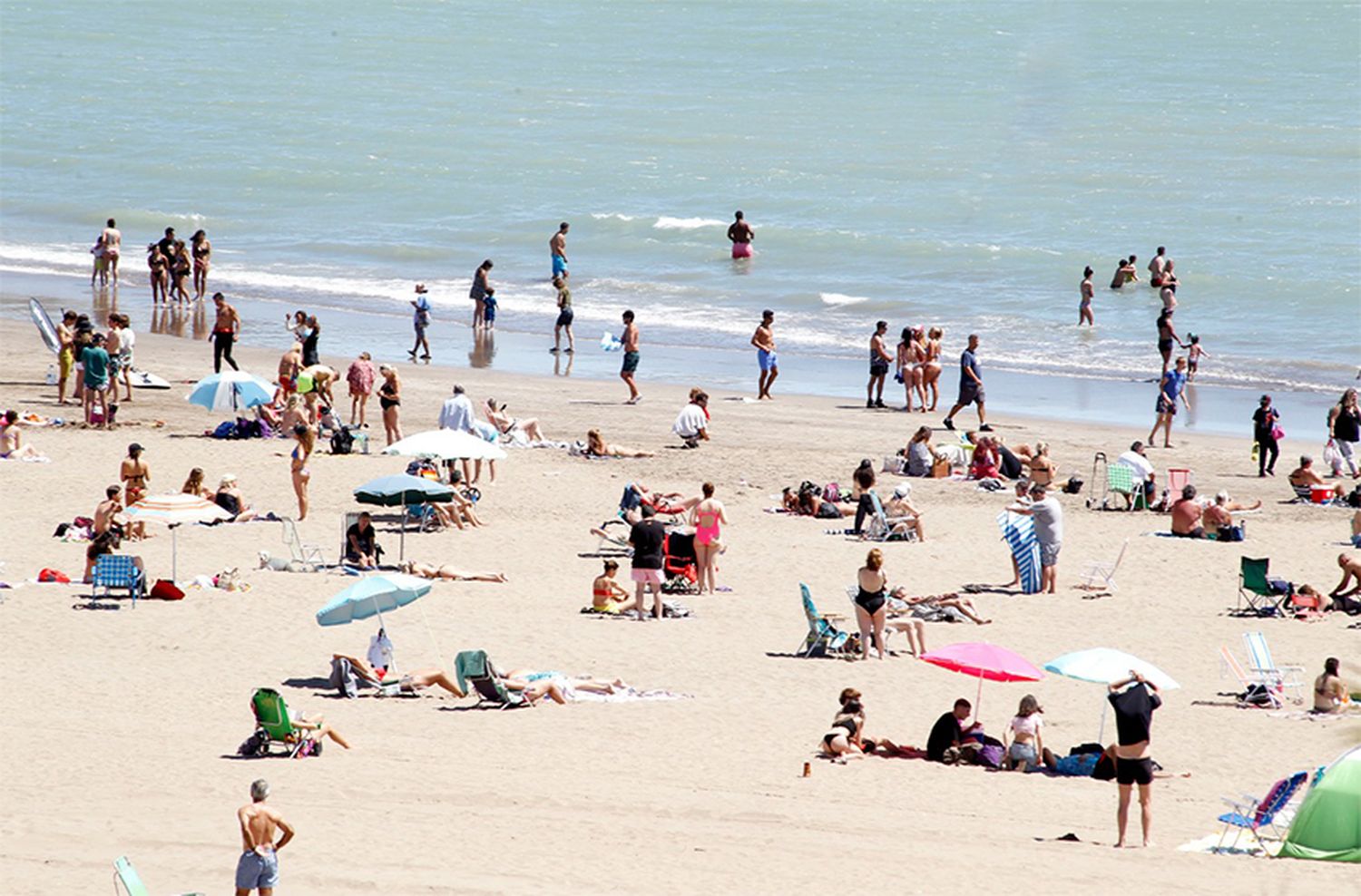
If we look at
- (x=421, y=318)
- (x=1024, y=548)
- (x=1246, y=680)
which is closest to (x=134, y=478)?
(x=1024, y=548)

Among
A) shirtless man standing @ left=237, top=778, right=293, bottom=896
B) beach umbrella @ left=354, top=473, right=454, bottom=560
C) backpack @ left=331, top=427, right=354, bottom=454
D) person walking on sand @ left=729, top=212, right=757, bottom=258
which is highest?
person walking on sand @ left=729, top=212, right=757, bottom=258

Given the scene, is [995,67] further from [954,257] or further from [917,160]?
[954,257]

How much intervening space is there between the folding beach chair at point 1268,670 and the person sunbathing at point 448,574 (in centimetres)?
623

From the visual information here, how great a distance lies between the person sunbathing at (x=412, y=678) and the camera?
1376cm

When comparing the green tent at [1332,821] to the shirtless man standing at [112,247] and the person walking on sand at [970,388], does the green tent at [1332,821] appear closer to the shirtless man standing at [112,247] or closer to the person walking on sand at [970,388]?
the person walking on sand at [970,388]

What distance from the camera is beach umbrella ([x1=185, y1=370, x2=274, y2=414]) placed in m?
20.4

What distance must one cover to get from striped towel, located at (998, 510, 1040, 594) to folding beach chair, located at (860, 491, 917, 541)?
171 centimetres

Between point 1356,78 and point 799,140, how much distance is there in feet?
65.5

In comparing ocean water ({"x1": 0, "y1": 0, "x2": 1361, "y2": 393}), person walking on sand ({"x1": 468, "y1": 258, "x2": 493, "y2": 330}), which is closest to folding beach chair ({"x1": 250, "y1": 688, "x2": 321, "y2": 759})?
ocean water ({"x1": 0, "y1": 0, "x2": 1361, "y2": 393})

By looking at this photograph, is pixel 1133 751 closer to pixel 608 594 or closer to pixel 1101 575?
pixel 608 594

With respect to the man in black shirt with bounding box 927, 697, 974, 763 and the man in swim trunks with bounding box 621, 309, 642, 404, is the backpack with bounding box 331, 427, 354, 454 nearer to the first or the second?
the man in swim trunks with bounding box 621, 309, 642, 404

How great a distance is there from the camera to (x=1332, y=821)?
1064 centimetres

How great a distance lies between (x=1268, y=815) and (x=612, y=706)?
455 centimetres

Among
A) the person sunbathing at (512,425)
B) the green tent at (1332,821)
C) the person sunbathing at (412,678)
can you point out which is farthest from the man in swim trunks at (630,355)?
the green tent at (1332,821)
